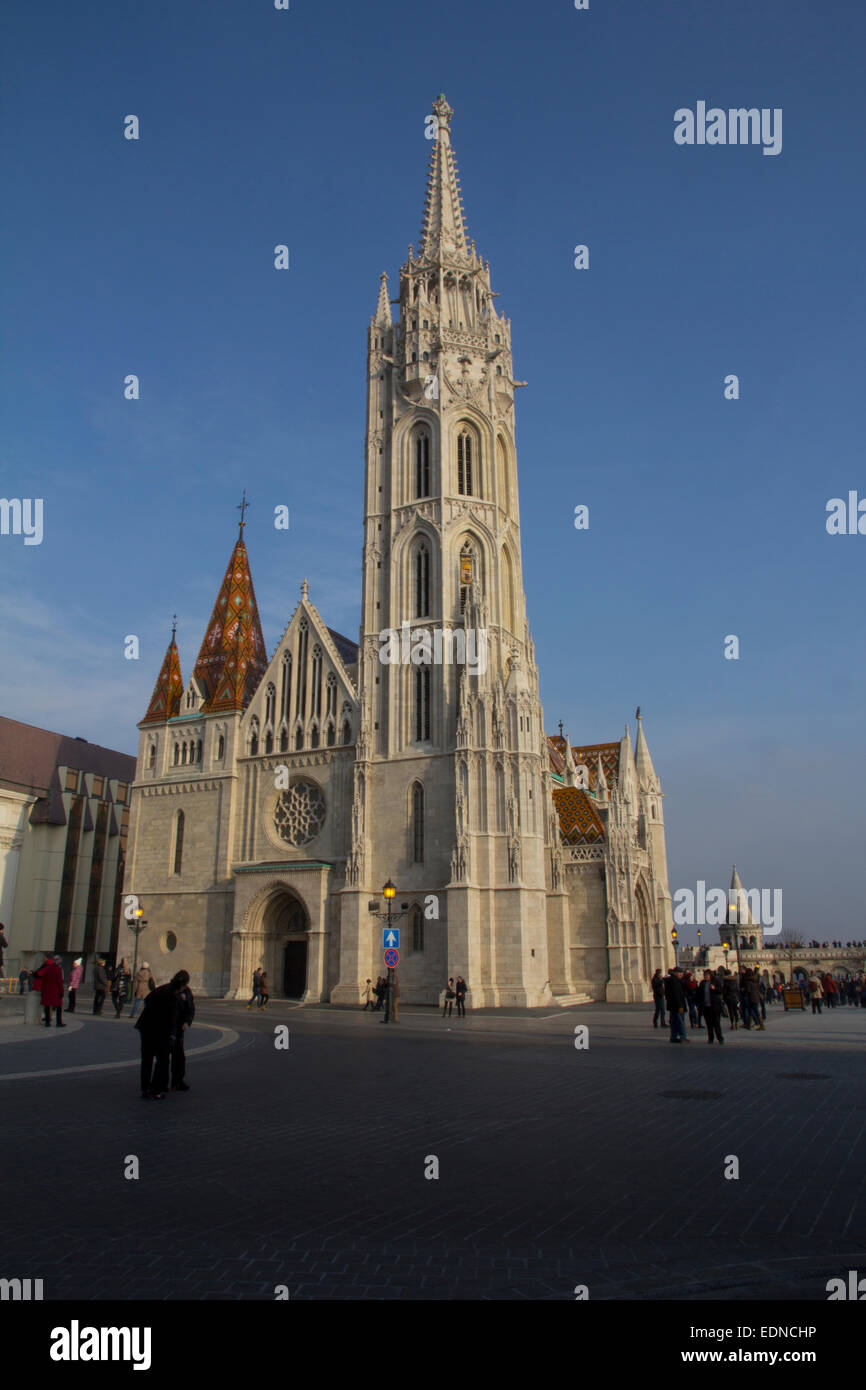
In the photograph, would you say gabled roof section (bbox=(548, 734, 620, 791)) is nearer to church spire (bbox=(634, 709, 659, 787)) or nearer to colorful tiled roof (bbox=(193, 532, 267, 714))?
church spire (bbox=(634, 709, 659, 787))

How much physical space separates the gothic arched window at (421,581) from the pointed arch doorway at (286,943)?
13.6 m

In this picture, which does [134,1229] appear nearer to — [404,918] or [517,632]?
[404,918]

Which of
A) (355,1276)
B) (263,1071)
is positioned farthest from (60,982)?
(355,1276)

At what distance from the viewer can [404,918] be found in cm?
3709

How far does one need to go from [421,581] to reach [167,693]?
1521 centimetres

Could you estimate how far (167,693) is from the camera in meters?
47.5

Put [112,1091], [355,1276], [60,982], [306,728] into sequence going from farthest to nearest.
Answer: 1. [306,728]
2. [60,982]
3. [112,1091]
4. [355,1276]

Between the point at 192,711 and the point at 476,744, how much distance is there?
16.5 m

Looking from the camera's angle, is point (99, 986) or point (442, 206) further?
point (442, 206)

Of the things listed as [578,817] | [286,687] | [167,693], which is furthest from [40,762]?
[578,817]

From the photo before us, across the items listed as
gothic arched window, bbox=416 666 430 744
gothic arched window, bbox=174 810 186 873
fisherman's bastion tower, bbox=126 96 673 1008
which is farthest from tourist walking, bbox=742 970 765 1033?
gothic arched window, bbox=174 810 186 873

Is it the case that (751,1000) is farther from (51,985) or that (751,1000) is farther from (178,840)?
(178,840)

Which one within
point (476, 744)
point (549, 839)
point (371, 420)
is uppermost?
point (371, 420)

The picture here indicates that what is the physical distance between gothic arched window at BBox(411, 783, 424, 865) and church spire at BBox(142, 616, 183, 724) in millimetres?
15330
